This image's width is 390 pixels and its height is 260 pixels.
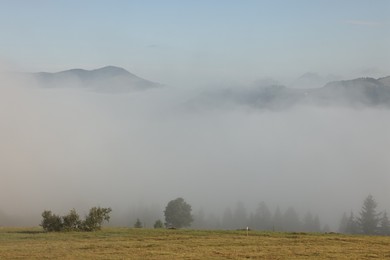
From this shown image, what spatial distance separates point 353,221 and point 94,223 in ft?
340

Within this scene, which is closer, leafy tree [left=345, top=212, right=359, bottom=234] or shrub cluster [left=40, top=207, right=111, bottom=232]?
shrub cluster [left=40, top=207, right=111, bottom=232]

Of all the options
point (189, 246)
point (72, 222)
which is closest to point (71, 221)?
point (72, 222)

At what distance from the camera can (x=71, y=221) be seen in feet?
275

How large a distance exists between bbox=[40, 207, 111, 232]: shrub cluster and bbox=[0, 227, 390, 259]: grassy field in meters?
8.42

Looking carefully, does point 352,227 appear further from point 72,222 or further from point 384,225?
Result: point 72,222

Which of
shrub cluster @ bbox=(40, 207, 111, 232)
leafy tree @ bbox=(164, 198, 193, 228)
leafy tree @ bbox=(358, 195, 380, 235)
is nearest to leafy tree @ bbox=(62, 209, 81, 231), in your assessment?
shrub cluster @ bbox=(40, 207, 111, 232)

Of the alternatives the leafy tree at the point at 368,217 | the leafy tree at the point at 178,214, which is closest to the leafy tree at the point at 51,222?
the leafy tree at the point at 178,214

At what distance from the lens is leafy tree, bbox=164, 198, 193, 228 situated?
448 ft

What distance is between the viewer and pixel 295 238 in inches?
2756

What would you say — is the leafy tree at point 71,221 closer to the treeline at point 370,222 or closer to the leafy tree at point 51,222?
the leafy tree at point 51,222

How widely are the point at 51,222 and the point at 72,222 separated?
10.4 feet

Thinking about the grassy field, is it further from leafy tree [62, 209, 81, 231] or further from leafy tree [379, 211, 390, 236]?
leafy tree [379, 211, 390, 236]

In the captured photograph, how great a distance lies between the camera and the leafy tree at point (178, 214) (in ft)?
448

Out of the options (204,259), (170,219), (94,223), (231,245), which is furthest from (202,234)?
(170,219)
